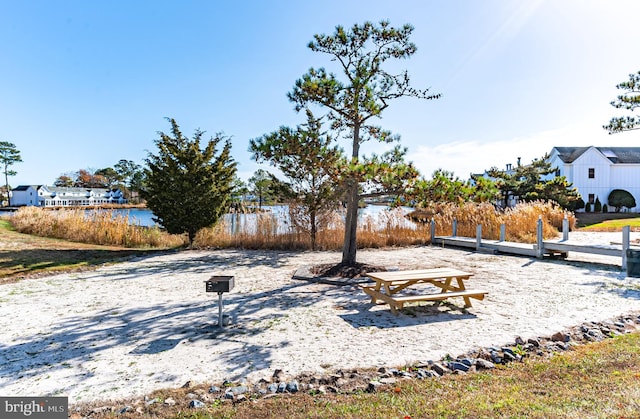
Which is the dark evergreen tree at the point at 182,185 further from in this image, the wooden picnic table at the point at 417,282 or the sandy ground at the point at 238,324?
the wooden picnic table at the point at 417,282

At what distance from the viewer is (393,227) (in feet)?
37.2

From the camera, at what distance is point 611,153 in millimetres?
28359

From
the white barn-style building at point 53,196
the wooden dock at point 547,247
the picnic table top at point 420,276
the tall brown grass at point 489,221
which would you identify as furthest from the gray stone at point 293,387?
the white barn-style building at point 53,196

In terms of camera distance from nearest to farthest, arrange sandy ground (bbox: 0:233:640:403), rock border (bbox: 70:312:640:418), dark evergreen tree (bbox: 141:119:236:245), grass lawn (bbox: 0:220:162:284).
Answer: rock border (bbox: 70:312:640:418) < sandy ground (bbox: 0:233:640:403) < grass lawn (bbox: 0:220:162:284) < dark evergreen tree (bbox: 141:119:236:245)

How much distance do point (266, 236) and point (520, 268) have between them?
20.6ft

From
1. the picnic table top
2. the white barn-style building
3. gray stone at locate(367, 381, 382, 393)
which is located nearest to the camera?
gray stone at locate(367, 381, 382, 393)

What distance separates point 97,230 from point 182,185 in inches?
145

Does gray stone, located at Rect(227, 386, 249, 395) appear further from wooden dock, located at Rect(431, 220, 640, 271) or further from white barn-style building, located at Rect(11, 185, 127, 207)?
white barn-style building, located at Rect(11, 185, 127, 207)

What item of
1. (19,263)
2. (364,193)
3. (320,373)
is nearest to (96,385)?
(320,373)

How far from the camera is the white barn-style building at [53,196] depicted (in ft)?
168

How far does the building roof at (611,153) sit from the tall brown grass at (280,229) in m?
18.9

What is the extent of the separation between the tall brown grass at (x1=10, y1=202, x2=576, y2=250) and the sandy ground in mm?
3604

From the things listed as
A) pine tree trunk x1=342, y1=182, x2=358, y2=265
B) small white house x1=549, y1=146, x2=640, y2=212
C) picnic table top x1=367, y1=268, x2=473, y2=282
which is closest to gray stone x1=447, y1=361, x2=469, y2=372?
picnic table top x1=367, y1=268, x2=473, y2=282

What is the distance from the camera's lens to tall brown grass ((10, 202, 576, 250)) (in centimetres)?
1032
